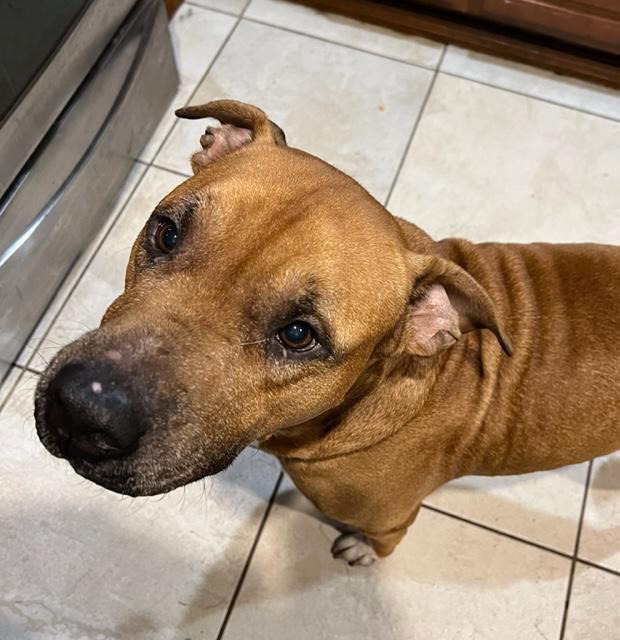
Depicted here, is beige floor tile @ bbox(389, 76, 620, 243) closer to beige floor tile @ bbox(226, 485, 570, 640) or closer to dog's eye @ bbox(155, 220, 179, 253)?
beige floor tile @ bbox(226, 485, 570, 640)

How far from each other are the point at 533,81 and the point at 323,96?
106 cm

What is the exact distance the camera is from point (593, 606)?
91.7 inches

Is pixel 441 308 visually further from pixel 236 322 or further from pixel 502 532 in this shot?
pixel 502 532

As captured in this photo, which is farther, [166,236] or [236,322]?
[166,236]

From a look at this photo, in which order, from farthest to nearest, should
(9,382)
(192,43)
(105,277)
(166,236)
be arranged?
(192,43) < (105,277) < (9,382) < (166,236)

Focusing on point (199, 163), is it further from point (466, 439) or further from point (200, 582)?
point (200, 582)

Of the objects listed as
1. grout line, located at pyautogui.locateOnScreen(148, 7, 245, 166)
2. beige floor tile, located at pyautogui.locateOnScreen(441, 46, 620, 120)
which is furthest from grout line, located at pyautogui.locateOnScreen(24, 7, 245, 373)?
beige floor tile, located at pyautogui.locateOnScreen(441, 46, 620, 120)

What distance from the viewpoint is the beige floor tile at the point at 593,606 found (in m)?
2.30

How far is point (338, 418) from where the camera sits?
67.3 inches

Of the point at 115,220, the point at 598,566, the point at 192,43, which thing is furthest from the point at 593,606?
the point at 192,43

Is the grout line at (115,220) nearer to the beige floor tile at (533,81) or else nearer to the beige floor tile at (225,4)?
the beige floor tile at (225,4)

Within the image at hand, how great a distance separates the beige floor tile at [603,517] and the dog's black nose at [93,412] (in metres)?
1.84

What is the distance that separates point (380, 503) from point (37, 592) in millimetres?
1263

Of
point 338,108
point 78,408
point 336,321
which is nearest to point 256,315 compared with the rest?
point 336,321
